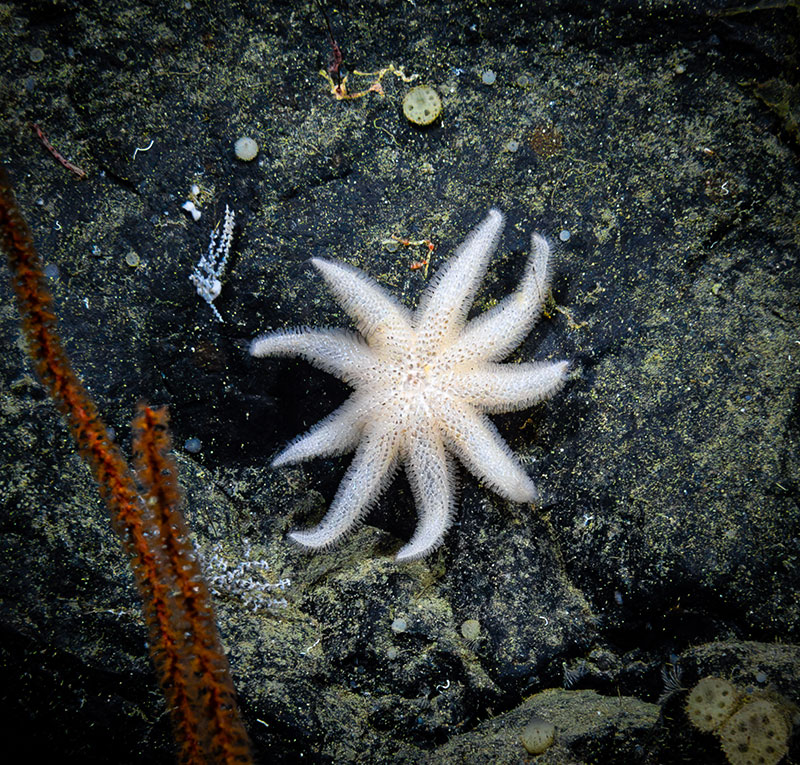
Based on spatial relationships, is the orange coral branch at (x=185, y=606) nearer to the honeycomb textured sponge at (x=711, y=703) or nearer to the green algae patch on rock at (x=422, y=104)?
the honeycomb textured sponge at (x=711, y=703)

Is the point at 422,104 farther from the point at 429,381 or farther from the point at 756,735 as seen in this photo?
the point at 756,735

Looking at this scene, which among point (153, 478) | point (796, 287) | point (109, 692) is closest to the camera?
point (153, 478)

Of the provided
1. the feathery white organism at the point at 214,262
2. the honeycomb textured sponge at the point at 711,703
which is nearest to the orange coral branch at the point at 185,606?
the feathery white organism at the point at 214,262

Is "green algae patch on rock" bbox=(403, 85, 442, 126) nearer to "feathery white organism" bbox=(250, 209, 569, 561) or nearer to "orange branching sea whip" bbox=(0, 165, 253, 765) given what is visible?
"feathery white organism" bbox=(250, 209, 569, 561)

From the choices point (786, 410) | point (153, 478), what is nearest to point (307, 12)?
point (153, 478)

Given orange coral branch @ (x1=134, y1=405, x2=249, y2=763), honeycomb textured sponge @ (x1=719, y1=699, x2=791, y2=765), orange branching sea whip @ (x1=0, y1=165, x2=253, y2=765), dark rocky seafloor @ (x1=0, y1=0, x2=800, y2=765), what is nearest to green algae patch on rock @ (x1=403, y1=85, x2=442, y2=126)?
dark rocky seafloor @ (x1=0, y1=0, x2=800, y2=765)

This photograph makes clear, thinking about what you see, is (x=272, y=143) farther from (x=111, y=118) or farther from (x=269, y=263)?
(x=111, y=118)
